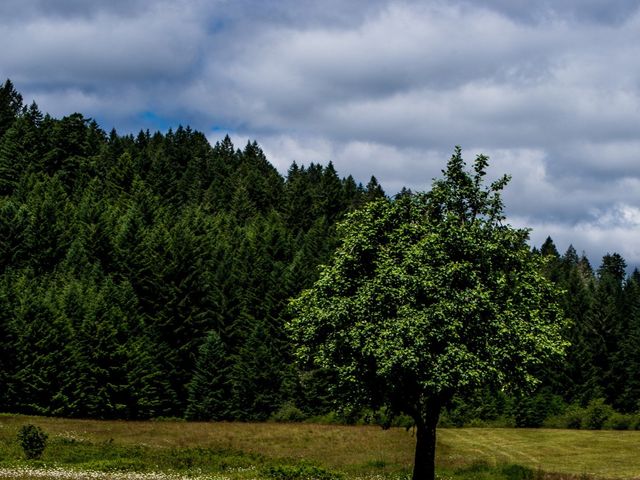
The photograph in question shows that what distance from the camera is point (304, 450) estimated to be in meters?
56.0

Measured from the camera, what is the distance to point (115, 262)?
11469 centimetres

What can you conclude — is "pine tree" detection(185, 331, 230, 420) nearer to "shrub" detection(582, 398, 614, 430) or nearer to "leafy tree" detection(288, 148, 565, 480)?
"shrub" detection(582, 398, 614, 430)

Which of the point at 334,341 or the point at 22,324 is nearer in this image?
the point at 334,341

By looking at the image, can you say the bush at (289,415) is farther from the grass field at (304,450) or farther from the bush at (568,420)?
the bush at (568,420)

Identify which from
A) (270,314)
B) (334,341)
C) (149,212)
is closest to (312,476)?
(334,341)

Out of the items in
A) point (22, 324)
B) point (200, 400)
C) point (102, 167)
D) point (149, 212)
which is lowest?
point (200, 400)

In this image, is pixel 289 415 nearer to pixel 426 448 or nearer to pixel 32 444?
pixel 32 444

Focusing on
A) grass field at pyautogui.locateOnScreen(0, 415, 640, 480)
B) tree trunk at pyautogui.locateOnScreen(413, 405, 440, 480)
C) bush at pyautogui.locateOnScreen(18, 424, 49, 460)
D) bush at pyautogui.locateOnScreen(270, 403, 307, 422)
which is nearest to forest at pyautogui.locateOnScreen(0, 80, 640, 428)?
bush at pyautogui.locateOnScreen(270, 403, 307, 422)

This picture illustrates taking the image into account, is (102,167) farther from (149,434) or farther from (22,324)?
(149,434)

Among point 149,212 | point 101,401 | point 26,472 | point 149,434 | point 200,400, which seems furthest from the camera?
point 149,212

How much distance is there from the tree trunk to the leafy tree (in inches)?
1.9

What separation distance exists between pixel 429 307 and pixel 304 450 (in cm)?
2868

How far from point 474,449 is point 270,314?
5158cm

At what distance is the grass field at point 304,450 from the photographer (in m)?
36.4
